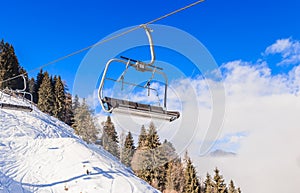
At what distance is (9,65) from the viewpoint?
29281 mm

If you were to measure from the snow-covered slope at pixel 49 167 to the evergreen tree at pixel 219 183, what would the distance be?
48.2 feet

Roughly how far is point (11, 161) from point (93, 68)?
7.94 meters

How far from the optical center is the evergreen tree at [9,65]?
28422mm

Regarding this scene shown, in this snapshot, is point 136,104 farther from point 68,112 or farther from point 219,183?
point 68,112

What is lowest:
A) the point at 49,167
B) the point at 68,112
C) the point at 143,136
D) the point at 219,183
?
the point at 143,136

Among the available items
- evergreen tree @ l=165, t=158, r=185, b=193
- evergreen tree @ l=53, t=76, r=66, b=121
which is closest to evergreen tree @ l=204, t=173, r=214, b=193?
evergreen tree @ l=165, t=158, r=185, b=193

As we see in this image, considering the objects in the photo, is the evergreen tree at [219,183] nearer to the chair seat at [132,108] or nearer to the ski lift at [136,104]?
the ski lift at [136,104]

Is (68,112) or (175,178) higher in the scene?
(68,112)

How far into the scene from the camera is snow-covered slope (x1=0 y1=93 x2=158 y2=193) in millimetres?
9039

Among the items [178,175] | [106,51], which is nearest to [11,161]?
[106,51]

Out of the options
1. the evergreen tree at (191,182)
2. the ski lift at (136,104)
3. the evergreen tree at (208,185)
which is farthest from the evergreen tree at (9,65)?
the ski lift at (136,104)

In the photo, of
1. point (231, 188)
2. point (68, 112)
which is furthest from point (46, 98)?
point (231, 188)

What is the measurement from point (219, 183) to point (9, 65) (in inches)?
909

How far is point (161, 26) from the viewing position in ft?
12.8
